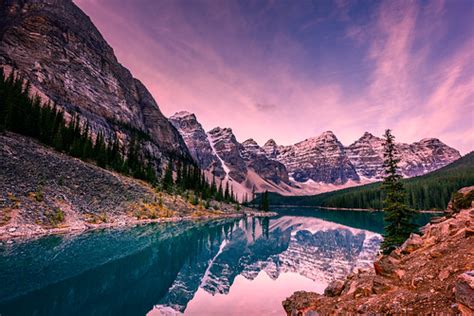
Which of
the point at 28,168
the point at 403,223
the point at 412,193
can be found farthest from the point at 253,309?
the point at 412,193

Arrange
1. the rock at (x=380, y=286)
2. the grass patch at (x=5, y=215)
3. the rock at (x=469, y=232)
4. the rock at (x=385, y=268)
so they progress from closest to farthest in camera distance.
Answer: the rock at (x=380, y=286)
the rock at (x=469, y=232)
the rock at (x=385, y=268)
the grass patch at (x=5, y=215)

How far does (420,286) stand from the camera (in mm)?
8320

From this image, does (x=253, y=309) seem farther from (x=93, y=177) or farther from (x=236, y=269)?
(x=93, y=177)

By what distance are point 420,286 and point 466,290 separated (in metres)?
2.61

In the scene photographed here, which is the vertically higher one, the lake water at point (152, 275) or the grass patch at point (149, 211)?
the grass patch at point (149, 211)

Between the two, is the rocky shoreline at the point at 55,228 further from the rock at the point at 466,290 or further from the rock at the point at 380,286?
the rock at the point at 466,290

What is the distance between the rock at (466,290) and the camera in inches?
229

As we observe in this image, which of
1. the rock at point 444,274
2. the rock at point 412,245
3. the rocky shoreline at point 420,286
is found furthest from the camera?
the rock at point 412,245

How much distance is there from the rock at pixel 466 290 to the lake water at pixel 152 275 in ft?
39.3

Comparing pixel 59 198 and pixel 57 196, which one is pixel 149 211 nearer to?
pixel 59 198

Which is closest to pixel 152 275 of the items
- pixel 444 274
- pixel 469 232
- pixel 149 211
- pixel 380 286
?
→ pixel 380 286

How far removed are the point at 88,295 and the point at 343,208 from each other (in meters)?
197

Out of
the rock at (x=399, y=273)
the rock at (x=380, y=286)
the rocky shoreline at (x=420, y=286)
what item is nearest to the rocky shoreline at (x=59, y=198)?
the rocky shoreline at (x=420, y=286)

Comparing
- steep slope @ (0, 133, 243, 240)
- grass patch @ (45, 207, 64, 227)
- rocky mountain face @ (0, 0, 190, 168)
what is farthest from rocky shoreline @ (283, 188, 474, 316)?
rocky mountain face @ (0, 0, 190, 168)
